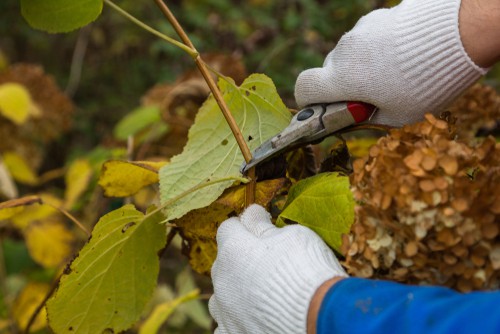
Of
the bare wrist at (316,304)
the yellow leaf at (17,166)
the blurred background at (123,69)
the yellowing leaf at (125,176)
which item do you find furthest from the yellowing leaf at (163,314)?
the yellow leaf at (17,166)

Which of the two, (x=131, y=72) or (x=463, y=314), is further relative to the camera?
(x=131, y=72)

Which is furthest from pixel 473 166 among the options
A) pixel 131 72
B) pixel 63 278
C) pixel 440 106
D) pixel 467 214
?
pixel 131 72

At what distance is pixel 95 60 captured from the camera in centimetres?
409

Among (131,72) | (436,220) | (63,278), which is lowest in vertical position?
(131,72)

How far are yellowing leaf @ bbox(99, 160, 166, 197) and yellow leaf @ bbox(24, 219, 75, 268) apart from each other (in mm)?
1026

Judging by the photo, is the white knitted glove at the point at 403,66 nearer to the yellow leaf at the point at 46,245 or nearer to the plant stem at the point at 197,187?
the plant stem at the point at 197,187

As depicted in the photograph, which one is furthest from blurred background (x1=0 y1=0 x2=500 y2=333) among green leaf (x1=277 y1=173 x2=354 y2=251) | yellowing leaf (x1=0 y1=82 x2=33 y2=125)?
green leaf (x1=277 y1=173 x2=354 y2=251)

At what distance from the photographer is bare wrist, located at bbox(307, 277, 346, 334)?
72 centimetres

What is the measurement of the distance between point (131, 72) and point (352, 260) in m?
3.31

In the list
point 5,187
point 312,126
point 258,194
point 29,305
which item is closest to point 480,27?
point 312,126

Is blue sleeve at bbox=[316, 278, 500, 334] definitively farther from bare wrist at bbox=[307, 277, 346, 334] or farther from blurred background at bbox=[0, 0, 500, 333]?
blurred background at bbox=[0, 0, 500, 333]

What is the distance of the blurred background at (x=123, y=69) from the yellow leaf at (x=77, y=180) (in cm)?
2

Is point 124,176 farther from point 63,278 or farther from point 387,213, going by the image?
point 387,213

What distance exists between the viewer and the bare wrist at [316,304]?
0.72 m
